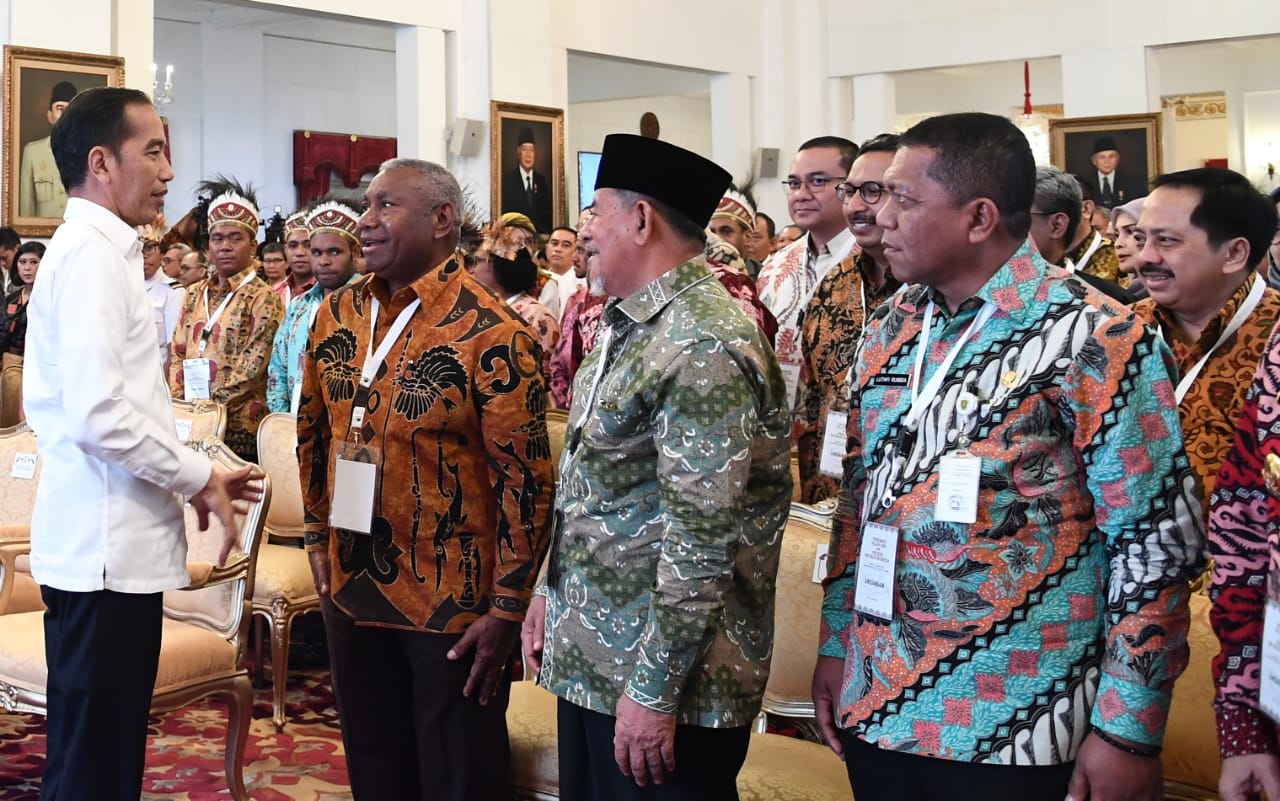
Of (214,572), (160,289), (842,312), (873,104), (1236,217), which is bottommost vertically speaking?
(214,572)

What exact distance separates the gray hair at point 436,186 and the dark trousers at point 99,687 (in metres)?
0.99

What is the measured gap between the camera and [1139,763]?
178cm

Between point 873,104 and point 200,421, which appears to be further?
point 873,104

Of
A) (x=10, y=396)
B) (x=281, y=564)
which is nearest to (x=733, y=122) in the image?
(x=10, y=396)

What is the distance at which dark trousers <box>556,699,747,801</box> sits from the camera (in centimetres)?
214

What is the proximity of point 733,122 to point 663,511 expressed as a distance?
486 inches

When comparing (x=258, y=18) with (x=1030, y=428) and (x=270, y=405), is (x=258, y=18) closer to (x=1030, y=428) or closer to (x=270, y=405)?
(x=270, y=405)

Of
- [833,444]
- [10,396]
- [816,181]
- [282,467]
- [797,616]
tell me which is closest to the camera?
[797,616]

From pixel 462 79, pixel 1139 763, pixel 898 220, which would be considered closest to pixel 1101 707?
pixel 1139 763

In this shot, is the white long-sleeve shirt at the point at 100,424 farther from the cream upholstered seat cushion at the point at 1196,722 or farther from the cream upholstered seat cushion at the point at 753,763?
the cream upholstered seat cushion at the point at 1196,722

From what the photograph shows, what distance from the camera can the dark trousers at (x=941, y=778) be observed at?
1.85 metres

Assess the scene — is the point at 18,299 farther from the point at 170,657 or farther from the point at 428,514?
the point at 428,514

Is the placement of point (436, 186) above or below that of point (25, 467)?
above

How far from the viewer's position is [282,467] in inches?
190
